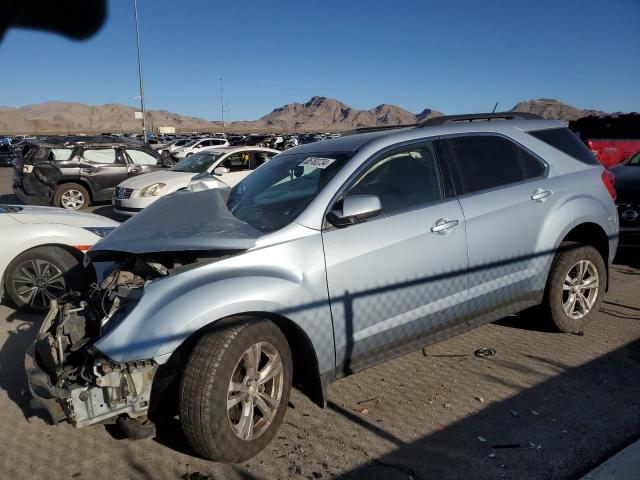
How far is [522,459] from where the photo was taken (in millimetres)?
3010

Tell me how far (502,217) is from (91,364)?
2.94 meters

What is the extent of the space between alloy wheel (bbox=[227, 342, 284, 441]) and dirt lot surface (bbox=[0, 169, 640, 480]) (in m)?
0.20

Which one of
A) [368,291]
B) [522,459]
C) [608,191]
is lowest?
[522,459]

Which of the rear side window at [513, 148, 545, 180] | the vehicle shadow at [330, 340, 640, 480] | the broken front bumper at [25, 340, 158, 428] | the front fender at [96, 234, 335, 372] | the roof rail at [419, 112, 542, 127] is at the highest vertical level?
the roof rail at [419, 112, 542, 127]

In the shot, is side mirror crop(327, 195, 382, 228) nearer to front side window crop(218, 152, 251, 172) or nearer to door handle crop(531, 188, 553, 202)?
door handle crop(531, 188, 553, 202)

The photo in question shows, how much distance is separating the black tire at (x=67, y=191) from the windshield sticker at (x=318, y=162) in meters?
10.4

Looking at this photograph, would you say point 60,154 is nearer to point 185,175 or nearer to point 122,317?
point 185,175

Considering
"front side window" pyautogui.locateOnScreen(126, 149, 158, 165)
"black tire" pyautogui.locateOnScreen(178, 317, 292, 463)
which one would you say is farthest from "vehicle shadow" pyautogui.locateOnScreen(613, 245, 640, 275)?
"front side window" pyautogui.locateOnScreen(126, 149, 158, 165)

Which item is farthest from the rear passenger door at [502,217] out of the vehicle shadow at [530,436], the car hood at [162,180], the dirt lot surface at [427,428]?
the car hood at [162,180]

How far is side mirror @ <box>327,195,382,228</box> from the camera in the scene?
130 inches

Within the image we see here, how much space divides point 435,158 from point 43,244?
12.8 ft

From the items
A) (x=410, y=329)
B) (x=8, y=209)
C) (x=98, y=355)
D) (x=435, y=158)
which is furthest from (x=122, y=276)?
Result: (x=8, y=209)

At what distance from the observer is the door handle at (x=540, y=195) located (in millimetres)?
4281

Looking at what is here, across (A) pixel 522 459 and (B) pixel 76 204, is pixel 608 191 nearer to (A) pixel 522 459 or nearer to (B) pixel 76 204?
(A) pixel 522 459
